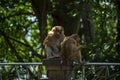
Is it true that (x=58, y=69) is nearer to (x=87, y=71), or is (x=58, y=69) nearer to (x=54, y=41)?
(x=54, y=41)

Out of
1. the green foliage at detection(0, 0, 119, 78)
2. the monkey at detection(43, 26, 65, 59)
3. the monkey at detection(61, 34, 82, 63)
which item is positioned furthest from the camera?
the green foliage at detection(0, 0, 119, 78)

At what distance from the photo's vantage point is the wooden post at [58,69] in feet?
29.9

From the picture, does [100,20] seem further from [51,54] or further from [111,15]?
[51,54]

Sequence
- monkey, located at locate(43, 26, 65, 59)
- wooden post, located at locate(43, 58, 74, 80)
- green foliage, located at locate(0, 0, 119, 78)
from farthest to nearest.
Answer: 1. green foliage, located at locate(0, 0, 119, 78)
2. monkey, located at locate(43, 26, 65, 59)
3. wooden post, located at locate(43, 58, 74, 80)

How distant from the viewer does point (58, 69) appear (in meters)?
9.17

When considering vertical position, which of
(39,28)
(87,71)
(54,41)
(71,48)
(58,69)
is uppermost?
(39,28)

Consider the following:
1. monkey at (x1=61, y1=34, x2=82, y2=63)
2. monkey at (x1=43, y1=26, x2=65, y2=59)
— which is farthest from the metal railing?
monkey at (x1=43, y1=26, x2=65, y2=59)

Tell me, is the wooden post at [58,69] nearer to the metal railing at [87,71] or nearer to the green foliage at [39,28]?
the metal railing at [87,71]

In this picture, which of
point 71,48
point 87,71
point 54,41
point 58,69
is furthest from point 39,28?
point 58,69

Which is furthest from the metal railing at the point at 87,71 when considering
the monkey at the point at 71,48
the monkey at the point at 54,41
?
the monkey at the point at 54,41

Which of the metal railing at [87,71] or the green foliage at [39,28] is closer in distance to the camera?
the metal railing at [87,71]

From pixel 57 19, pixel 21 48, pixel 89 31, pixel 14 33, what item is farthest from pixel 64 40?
pixel 21 48

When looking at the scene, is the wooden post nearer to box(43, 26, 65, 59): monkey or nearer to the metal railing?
the metal railing

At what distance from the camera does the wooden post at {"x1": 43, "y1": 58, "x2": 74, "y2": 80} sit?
29.9 ft
